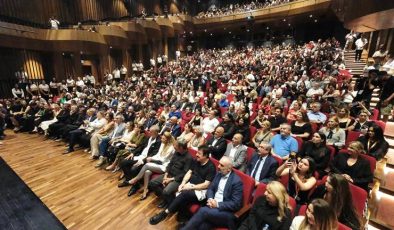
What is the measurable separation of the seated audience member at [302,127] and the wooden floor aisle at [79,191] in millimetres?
1878

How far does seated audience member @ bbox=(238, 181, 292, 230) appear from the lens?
61.7 inches

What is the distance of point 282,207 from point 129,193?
1.86m

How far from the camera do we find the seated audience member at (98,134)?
152 inches

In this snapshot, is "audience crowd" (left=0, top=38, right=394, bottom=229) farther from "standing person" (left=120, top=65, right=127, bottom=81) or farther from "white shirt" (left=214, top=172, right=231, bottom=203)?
"standing person" (left=120, top=65, right=127, bottom=81)

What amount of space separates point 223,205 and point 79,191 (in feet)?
6.29

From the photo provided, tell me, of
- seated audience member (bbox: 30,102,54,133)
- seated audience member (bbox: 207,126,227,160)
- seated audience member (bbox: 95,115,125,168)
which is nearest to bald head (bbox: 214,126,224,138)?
seated audience member (bbox: 207,126,227,160)

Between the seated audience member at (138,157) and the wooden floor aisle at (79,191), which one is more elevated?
the seated audience member at (138,157)

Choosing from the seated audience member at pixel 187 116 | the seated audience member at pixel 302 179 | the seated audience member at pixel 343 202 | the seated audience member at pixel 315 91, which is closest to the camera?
the seated audience member at pixel 343 202

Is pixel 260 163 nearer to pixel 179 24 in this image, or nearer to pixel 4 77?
pixel 4 77

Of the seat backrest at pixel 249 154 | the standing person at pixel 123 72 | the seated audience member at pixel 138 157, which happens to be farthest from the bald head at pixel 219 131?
the standing person at pixel 123 72

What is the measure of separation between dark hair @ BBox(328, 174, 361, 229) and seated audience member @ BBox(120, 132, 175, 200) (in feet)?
5.77

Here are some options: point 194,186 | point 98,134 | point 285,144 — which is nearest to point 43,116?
point 98,134

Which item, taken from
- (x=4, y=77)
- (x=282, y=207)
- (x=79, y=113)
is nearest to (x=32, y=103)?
(x=79, y=113)

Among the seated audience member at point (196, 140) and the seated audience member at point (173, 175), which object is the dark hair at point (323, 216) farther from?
the seated audience member at point (196, 140)
